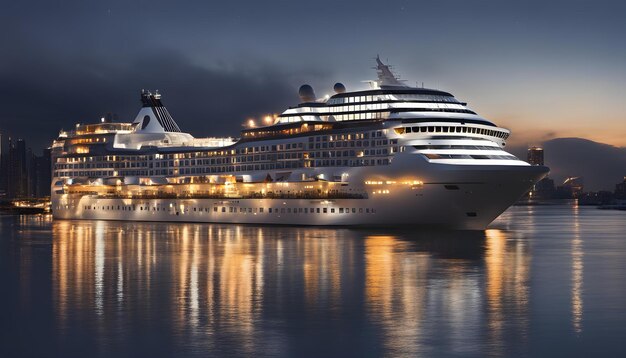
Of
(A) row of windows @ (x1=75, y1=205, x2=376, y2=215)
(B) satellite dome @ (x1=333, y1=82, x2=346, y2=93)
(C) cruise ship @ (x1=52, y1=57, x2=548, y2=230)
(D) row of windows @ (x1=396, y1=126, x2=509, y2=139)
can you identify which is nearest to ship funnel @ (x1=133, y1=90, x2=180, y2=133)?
(C) cruise ship @ (x1=52, y1=57, x2=548, y2=230)

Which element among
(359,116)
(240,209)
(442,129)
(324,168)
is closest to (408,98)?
(359,116)

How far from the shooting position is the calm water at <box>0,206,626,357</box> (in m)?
26.0

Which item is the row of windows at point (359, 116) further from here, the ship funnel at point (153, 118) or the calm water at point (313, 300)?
the ship funnel at point (153, 118)

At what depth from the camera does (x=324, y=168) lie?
266ft

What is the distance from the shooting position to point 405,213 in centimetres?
7269

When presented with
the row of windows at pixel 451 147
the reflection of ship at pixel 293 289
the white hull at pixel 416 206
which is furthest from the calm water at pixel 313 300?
the row of windows at pixel 451 147

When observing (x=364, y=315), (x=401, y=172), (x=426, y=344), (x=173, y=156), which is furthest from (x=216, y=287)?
(x=173, y=156)

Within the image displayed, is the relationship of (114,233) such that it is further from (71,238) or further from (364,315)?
(364,315)

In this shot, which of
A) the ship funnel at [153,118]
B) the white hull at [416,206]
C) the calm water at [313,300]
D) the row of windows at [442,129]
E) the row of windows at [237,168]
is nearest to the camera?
the calm water at [313,300]

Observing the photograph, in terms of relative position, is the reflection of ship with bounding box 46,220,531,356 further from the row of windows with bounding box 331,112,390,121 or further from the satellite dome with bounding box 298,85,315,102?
the satellite dome with bounding box 298,85,315,102

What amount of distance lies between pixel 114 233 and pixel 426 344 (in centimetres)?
5864

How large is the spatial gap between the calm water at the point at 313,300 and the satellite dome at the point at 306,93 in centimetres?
2928

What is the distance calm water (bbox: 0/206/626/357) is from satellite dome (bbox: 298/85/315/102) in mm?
29280

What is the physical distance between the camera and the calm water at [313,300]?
85.2ft
